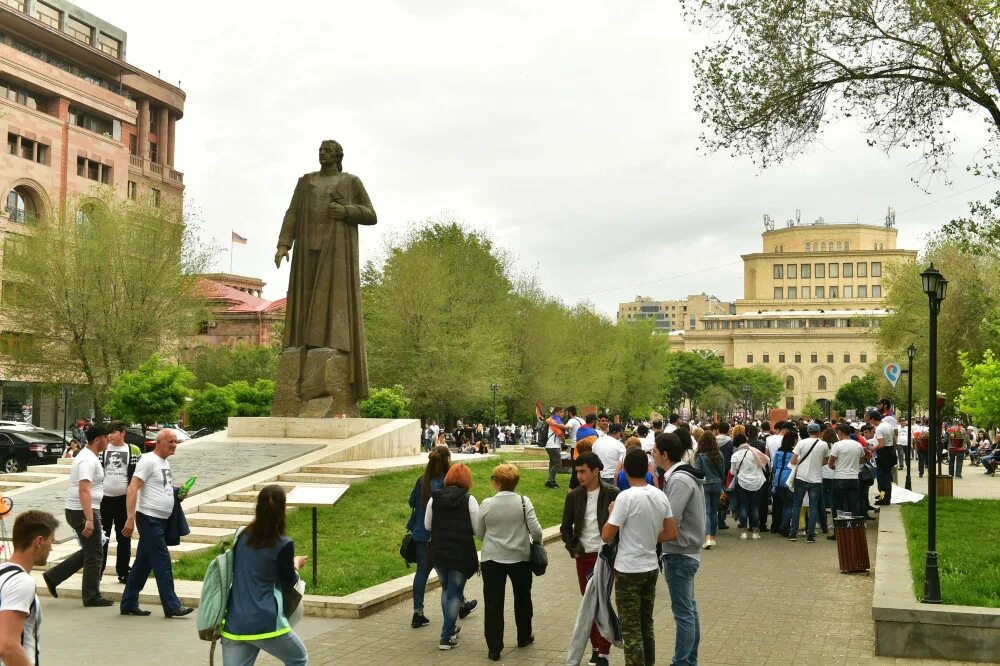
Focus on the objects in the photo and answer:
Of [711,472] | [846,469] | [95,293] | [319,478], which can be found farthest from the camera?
[95,293]

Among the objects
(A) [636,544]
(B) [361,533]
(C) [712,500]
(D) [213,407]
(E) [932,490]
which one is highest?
(D) [213,407]

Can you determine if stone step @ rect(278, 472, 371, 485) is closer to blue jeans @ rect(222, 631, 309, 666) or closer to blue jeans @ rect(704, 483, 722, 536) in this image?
blue jeans @ rect(704, 483, 722, 536)

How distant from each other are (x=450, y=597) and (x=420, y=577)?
90 centimetres

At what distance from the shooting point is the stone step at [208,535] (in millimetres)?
13656

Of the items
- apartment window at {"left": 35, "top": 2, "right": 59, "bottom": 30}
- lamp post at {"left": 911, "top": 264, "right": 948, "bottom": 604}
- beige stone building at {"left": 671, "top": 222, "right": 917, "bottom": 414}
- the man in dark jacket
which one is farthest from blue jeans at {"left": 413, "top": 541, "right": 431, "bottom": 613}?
beige stone building at {"left": 671, "top": 222, "right": 917, "bottom": 414}

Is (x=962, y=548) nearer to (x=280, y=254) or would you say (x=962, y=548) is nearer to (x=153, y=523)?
(x=153, y=523)

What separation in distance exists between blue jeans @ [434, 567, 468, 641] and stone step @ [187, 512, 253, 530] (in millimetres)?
6070

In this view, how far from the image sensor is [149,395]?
1035 inches

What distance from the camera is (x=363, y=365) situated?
20.4 m

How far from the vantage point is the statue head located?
19938mm

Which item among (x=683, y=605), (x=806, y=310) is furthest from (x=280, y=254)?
(x=806, y=310)

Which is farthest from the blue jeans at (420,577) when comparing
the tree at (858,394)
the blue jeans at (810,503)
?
the tree at (858,394)

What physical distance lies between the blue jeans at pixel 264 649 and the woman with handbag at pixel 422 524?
3.47m

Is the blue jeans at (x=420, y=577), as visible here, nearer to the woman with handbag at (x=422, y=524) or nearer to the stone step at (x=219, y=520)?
the woman with handbag at (x=422, y=524)
